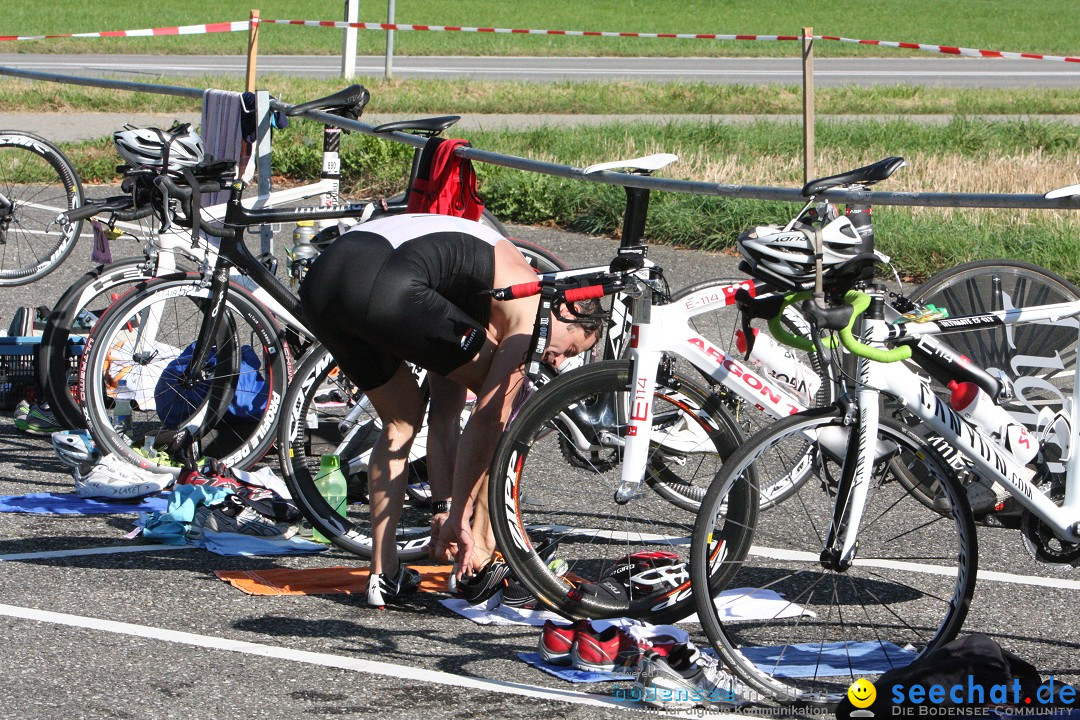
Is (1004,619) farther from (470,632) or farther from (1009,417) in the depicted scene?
(470,632)

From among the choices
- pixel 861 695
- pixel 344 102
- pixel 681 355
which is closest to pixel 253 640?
pixel 681 355

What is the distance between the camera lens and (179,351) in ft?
21.9

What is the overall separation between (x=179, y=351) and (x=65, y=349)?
0.55 m

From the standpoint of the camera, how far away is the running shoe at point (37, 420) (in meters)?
7.07

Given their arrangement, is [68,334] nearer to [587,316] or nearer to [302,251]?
[302,251]

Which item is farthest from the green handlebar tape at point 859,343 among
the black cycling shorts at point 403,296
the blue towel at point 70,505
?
the blue towel at point 70,505

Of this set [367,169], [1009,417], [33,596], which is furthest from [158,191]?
[367,169]

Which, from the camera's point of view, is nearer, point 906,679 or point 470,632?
point 906,679

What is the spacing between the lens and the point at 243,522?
573 cm

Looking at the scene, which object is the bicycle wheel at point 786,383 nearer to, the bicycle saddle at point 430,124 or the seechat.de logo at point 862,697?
the seechat.de logo at point 862,697

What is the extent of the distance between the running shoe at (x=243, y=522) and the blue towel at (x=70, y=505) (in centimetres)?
37

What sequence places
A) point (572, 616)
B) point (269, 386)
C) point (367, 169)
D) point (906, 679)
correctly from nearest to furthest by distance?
point (906, 679)
point (572, 616)
point (269, 386)
point (367, 169)

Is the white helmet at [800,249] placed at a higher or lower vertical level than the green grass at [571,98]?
lower

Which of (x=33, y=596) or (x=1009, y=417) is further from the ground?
(x=1009, y=417)
